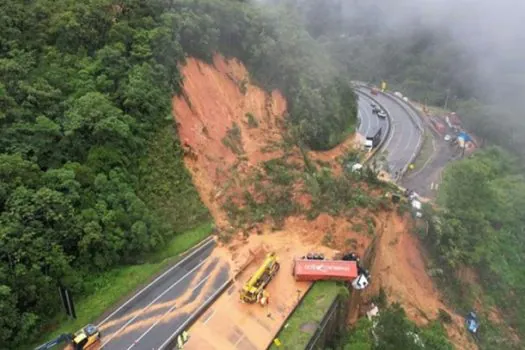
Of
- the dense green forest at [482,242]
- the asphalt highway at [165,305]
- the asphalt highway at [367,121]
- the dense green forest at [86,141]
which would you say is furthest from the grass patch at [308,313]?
the asphalt highway at [367,121]

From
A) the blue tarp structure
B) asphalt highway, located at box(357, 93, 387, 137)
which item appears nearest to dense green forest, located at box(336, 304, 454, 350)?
the blue tarp structure

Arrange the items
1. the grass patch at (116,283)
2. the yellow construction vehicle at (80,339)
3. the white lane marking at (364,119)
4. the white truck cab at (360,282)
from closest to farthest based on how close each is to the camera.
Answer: the yellow construction vehicle at (80,339)
the grass patch at (116,283)
the white truck cab at (360,282)
the white lane marking at (364,119)

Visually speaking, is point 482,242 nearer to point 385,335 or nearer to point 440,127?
point 385,335

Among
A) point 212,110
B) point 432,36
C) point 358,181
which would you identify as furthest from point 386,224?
point 432,36

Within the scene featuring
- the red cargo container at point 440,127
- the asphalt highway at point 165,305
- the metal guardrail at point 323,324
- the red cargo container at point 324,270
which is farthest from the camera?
the red cargo container at point 440,127

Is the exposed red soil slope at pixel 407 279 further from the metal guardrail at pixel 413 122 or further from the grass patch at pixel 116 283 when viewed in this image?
the metal guardrail at pixel 413 122

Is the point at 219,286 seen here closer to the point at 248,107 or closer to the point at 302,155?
the point at 302,155
